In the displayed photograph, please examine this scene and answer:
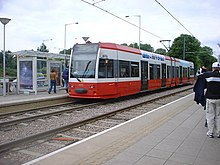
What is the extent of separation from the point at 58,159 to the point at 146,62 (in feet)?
51.5

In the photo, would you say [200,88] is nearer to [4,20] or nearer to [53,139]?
[53,139]

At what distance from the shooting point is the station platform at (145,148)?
496 cm

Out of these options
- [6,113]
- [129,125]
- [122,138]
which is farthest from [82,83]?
[122,138]

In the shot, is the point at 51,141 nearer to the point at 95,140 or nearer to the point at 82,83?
the point at 95,140

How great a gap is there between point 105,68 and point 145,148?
9.21m

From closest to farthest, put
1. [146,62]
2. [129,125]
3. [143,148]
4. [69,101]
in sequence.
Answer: [143,148], [129,125], [69,101], [146,62]

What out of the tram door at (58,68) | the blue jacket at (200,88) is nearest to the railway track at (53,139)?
the blue jacket at (200,88)

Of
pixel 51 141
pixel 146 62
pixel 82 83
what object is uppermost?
pixel 146 62

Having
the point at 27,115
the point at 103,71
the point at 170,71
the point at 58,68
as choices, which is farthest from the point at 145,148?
the point at 170,71

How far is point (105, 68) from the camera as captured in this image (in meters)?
14.7

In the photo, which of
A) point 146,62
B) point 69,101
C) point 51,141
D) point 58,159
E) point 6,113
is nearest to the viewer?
point 58,159

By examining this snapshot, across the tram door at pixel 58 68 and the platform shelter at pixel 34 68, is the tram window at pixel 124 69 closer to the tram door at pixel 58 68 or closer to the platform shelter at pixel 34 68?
the platform shelter at pixel 34 68

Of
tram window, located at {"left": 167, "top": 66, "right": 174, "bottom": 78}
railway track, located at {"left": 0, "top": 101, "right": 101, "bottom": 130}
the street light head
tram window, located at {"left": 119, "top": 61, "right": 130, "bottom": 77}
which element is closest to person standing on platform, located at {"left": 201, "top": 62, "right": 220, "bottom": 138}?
railway track, located at {"left": 0, "top": 101, "right": 101, "bottom": 130}

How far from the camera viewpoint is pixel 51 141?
7316 millimetres
